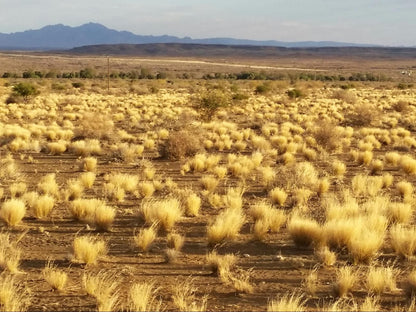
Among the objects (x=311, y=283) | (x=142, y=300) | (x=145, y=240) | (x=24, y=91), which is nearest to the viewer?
(x=142, y=300)

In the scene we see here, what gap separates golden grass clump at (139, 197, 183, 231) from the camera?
1109 cm

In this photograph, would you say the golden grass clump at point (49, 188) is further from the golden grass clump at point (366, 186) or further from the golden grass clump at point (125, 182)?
the golden grass clump at point (366, 186)

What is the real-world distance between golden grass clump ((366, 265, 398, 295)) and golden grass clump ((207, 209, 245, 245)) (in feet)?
9.71

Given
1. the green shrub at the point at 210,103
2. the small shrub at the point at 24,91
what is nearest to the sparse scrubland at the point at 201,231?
the green shrub at the point at 210,103

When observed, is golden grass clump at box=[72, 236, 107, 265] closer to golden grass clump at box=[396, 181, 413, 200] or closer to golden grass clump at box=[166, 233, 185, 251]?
golden grass clump at box=[166, 233, 185, 251]

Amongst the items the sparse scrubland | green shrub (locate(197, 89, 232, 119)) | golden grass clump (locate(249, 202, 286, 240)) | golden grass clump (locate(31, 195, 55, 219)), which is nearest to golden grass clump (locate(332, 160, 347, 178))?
the sparse scrubland

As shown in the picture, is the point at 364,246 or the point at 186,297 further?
the point at 364,246

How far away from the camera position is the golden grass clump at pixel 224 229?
1009 centimetres

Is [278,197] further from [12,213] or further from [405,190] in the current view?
[12,213]

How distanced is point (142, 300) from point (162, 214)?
4.26 metres

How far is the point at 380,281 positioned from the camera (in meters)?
7.70

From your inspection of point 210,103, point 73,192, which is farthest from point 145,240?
point 210,103

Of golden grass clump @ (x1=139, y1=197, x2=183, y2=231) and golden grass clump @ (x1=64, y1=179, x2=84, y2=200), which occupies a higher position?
golden grass clump @ (x1=139, y1=197, x2=183, y2=231)

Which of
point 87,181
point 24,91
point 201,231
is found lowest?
point 24,91
